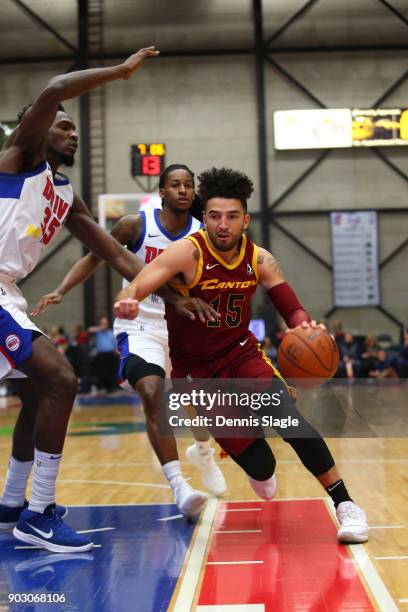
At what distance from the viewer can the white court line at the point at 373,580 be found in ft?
10.0

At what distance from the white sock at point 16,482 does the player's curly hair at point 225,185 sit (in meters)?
1.94

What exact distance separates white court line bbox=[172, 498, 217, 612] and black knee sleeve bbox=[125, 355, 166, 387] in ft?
3.08

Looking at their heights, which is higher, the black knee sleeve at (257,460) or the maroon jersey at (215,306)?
the maroon jersey at (215,306)

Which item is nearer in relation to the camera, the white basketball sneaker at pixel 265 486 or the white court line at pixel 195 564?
the white court line at pixel 195 564

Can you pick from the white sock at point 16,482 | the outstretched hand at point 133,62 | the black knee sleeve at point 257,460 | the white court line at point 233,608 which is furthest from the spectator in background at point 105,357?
the white court line at point 233,608

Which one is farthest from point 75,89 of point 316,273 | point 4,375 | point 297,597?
point 316,273

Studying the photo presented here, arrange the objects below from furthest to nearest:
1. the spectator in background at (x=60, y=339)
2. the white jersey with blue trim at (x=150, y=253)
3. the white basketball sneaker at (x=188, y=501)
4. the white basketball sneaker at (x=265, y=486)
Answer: the spectator in background at (x=60, y=339) < the white jersey with blue trim at (x=150, y=253) < the white basketball sneaker at (x=188, y=501) < the white basketball sneaker at (x=265, y=486)

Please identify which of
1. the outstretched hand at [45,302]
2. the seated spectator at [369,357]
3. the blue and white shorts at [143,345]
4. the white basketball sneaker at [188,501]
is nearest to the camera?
the white basketball sneaker at [188,501]

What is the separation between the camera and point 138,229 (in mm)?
5594

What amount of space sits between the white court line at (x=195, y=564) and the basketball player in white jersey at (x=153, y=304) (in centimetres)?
47

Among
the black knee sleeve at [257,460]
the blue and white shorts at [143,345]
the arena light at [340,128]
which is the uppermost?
the arena light at [340,128]

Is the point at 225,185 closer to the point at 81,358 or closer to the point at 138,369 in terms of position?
the point at 138,369

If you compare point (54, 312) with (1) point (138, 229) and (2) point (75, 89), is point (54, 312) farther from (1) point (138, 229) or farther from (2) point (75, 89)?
(2) point (75, 89)

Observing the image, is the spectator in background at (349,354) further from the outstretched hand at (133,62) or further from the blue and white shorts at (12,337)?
the outstretched hand at (133,62)
